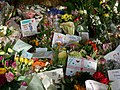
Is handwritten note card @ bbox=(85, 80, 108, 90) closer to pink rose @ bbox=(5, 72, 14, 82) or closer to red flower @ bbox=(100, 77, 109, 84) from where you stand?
red flower @ bbox=(100, 77, 109, 84)

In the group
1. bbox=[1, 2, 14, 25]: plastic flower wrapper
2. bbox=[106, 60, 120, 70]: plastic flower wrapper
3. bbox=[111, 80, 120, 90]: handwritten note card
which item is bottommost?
bbox=[111, 80, 120, 90]: handwritten note card

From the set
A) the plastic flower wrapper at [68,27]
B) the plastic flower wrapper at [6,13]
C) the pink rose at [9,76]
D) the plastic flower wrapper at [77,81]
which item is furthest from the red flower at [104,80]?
the plastic flower wrapper at [6,13]

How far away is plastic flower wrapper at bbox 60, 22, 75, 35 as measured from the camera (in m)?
3.87

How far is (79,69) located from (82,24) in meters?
1.11

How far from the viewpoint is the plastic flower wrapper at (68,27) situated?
3.87m

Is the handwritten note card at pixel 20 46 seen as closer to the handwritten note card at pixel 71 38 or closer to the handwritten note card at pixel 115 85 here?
the handwritten note card at pixel 71 38

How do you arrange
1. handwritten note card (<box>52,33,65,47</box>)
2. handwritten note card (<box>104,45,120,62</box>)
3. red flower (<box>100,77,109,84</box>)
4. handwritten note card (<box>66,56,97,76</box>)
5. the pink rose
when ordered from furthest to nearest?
handwritten note card (<box>52,33,65,47</box>) < handwritten note card (<box>104,45,120,62</box>) < handwritten note card (<box>66,56,97,76</box>) < red flower (<box>100,77,109,84</box>) < the pink rose

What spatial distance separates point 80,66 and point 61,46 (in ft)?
2.07

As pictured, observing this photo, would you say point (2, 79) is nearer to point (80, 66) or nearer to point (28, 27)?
point (80, 66)

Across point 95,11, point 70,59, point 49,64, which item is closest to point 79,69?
point 70,59

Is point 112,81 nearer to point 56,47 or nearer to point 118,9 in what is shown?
point 56,47

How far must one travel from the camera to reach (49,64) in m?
3.17

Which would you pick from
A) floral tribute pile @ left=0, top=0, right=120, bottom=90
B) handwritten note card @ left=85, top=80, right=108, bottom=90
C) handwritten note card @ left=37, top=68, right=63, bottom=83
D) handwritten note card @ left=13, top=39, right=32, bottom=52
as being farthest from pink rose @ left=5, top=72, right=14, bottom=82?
handwritten note card @ left=13, top=39, right=32, bottom=52

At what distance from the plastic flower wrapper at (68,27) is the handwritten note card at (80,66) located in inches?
34.1
